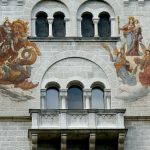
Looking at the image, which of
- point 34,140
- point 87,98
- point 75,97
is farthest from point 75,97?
point 34,140

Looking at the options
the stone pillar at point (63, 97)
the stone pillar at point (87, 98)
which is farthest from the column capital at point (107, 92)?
the stone pillar at point (63, 97)

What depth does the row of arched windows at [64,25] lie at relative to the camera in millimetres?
33438

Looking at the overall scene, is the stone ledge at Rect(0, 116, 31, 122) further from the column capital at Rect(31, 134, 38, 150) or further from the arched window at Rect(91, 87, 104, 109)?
the arched window at Rect(91, 87, 104, 109)

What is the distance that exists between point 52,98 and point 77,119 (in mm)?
1726

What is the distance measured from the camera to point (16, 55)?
32844 millimetres

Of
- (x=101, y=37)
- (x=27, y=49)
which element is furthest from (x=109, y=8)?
(x=27, y=49)

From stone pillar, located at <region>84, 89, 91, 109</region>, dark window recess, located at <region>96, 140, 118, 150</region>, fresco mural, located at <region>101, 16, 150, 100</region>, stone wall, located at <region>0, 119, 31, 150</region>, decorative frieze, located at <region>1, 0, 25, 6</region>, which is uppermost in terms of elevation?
decorative frieze, located at <region>1, 0, 25, 6</region>

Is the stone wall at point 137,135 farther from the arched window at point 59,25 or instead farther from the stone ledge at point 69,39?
the arched window at point 59,25

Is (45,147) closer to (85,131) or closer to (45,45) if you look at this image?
(85,131)

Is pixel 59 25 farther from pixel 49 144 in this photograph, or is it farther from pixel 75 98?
pixel 49 144

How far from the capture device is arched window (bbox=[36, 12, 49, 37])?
110 feet

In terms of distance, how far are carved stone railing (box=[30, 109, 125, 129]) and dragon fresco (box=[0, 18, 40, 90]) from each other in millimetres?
1651

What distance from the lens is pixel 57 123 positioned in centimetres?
3108

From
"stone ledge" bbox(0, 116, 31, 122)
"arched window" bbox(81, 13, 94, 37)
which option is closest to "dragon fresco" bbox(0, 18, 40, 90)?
"stone ledge" bbox(0, 116, 31, 122)
